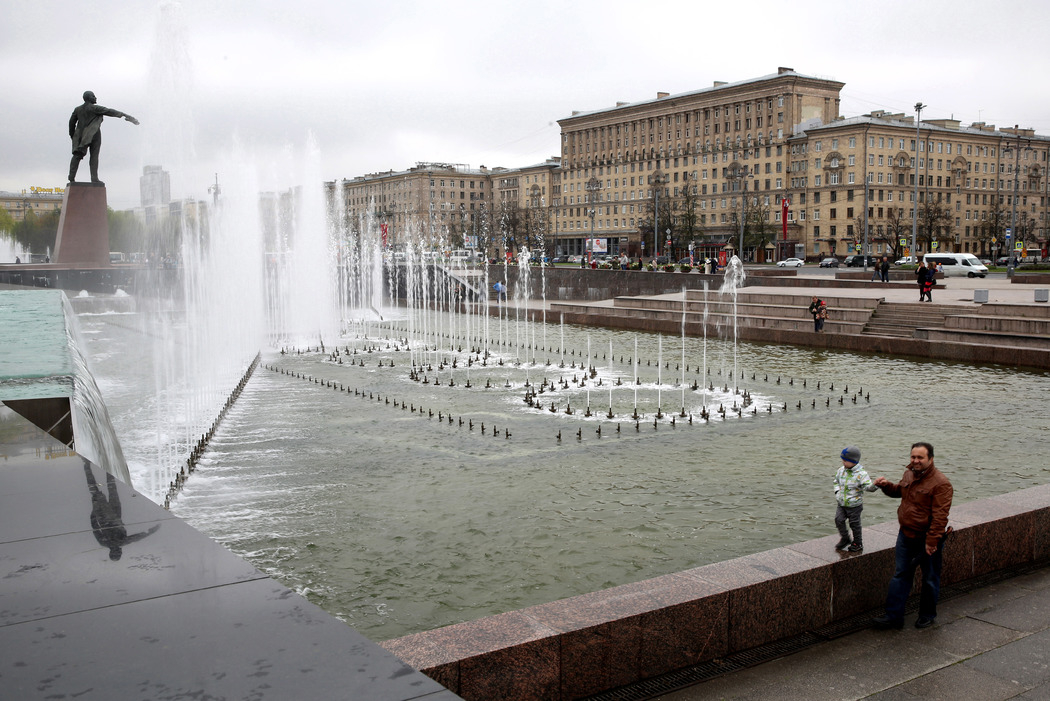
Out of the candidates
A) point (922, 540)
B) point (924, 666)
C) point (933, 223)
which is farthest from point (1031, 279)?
point (933, 223)

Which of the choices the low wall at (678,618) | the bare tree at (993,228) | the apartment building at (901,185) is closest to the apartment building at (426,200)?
the apartment building at (901,185)

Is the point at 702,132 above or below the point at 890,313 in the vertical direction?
above

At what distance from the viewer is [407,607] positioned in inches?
241

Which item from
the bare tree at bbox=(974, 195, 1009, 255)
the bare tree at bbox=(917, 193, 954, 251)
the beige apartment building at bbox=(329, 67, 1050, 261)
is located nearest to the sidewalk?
the beige apartment building at bbox=(329, 67, 1050, 261)

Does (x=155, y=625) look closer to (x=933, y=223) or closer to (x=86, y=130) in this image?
(x=86, y=130)

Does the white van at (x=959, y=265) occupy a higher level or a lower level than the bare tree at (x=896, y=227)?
lower

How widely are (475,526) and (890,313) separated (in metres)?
20.0

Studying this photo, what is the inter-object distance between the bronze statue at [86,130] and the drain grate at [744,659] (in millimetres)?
29758

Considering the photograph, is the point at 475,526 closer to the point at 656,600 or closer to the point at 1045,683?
the point at 656,600

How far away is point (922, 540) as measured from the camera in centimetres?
527

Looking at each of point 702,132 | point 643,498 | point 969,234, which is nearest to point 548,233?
point 702,132

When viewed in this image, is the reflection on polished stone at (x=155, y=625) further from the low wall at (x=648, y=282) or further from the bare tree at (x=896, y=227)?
the bare tree at (x=896, y=227)

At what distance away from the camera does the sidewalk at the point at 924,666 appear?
14.2 feet

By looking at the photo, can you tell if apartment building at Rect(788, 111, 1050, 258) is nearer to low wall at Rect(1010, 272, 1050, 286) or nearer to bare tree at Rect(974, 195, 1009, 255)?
bare tree at Rect(974, 195, 1009, 255)
